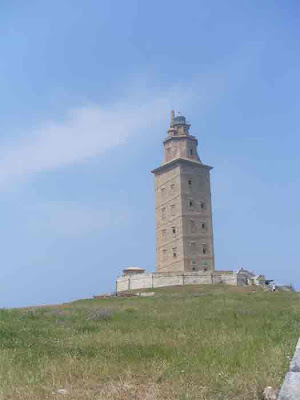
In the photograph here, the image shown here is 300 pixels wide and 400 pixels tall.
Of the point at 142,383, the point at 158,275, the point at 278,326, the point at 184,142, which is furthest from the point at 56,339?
the point at 184,142

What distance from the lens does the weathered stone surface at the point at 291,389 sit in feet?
17.7

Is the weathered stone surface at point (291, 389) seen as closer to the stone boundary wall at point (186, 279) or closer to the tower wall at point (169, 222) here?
the stone boundary wall at point (186, 279)

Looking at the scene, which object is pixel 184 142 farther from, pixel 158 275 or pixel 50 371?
pixel 50 371

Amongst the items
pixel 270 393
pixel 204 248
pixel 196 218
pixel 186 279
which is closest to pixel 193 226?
pixel 196 218

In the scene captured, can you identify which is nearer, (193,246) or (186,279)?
(186,279)

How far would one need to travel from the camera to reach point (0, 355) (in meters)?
9.22

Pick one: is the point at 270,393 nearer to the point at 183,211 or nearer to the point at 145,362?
the point at 145,362

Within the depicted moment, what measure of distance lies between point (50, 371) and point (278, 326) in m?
7.15

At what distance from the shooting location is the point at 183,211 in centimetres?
7744

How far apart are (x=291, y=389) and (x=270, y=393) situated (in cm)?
119

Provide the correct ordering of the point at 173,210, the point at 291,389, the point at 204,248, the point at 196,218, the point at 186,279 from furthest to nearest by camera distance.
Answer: the point at 173,210 < the point at 196,218 < the point at 204,248 < the point at 186,279 < the point at 291,389

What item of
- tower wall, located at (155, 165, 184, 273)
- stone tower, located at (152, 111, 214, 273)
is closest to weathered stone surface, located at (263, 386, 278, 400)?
stone tower, located at (152, 111, 214, 273)

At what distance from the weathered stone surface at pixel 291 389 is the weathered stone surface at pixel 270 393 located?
2.83 ft

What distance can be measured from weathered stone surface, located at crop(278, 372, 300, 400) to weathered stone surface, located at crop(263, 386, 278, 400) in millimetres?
863
